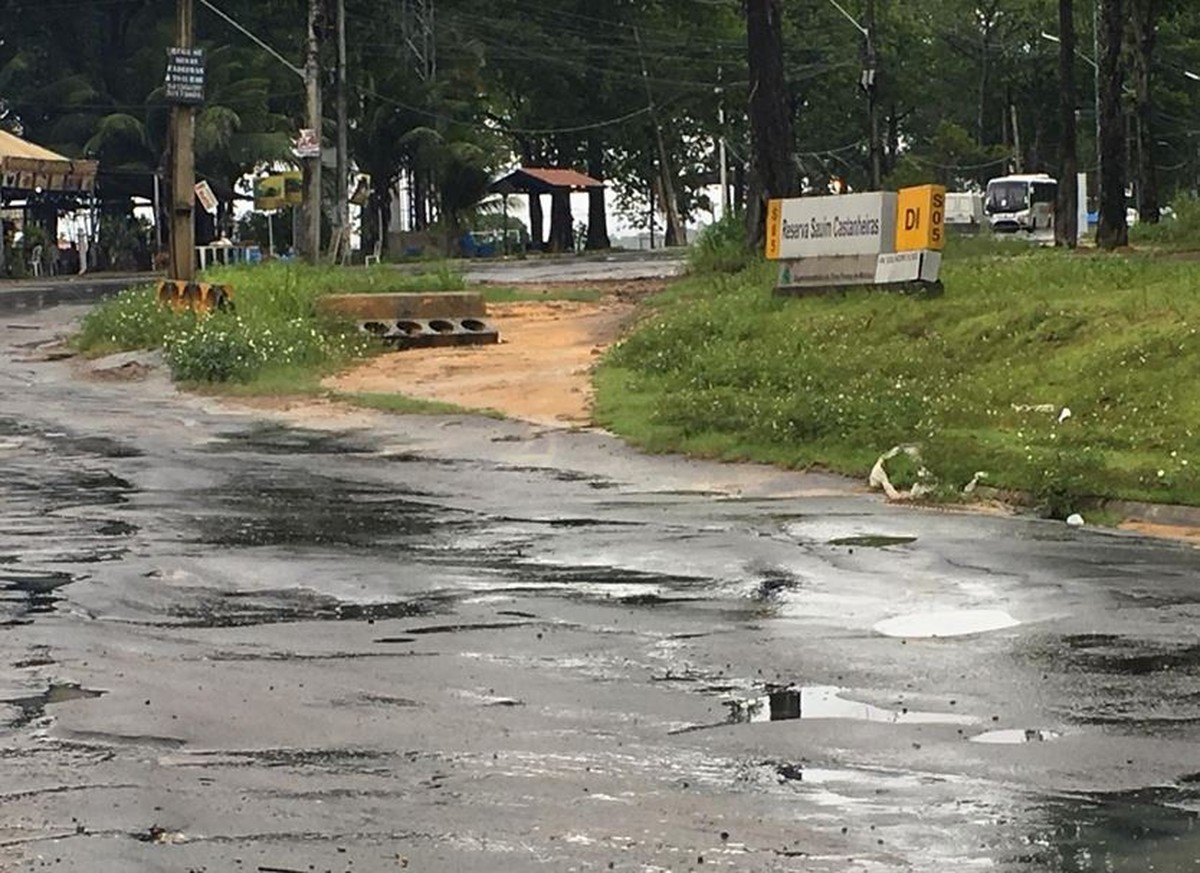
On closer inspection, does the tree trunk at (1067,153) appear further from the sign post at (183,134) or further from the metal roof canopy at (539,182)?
the metal roof canopy at (539,182)

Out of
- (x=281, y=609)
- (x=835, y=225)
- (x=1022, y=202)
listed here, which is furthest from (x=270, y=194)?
(x=281, y=609)

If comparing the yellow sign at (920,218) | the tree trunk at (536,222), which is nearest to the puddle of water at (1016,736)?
the yellow sign at (920,218)

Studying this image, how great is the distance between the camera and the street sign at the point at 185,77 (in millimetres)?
34719

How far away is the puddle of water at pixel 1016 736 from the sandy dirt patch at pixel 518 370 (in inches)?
569

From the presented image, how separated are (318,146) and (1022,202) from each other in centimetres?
4475

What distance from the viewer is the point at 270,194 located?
224ft

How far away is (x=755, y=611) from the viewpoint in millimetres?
Answer: 12148

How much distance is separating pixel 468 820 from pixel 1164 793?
2.54 metres

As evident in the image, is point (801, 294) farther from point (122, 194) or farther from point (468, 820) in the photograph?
point (122, 194)

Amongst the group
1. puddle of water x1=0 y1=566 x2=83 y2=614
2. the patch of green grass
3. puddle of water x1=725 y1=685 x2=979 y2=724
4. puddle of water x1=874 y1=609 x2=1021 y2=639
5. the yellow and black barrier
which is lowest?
puddle of water x1=874 y1=609 x2=1021 y2=639

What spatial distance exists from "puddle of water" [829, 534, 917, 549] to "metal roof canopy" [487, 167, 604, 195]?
5773 centimetres

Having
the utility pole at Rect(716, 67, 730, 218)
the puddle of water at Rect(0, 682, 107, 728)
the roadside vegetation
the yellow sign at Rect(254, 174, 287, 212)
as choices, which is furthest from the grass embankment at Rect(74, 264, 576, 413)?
the utility pole at Rect(716, 67, 730, 218)

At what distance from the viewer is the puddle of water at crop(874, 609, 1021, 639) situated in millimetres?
11453

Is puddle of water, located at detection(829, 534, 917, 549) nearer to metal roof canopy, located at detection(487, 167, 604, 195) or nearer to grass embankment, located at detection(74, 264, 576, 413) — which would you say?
grass embankment, located at detection(74, 264, 576, 413)
